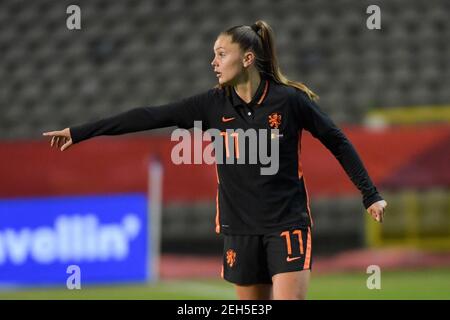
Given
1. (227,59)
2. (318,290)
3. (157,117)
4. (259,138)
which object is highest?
(227,59)

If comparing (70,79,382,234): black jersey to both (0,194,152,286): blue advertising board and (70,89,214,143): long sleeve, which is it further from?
(0,194,152,286): blue advertising board

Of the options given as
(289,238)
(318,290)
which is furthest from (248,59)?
(318,290)

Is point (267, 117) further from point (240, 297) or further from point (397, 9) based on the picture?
point (397, 9)

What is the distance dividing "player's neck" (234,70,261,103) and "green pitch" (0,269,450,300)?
3.98m

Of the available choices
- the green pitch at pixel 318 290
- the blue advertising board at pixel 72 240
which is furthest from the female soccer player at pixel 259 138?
the blue advertising board at pixel 72 240

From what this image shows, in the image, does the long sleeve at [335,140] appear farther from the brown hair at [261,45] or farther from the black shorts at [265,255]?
the black shorts at [265,255]

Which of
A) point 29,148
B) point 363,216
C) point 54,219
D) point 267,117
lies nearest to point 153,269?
point 54,219

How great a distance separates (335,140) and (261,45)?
0.63 meters

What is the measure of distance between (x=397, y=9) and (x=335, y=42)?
1.05 metres

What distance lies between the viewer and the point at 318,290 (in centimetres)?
933

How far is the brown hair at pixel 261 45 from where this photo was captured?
198 inches

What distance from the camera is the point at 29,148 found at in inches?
424

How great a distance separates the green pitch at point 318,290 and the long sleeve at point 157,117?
3.93 meters

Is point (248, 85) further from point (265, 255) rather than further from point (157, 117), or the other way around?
point (265, 255)
